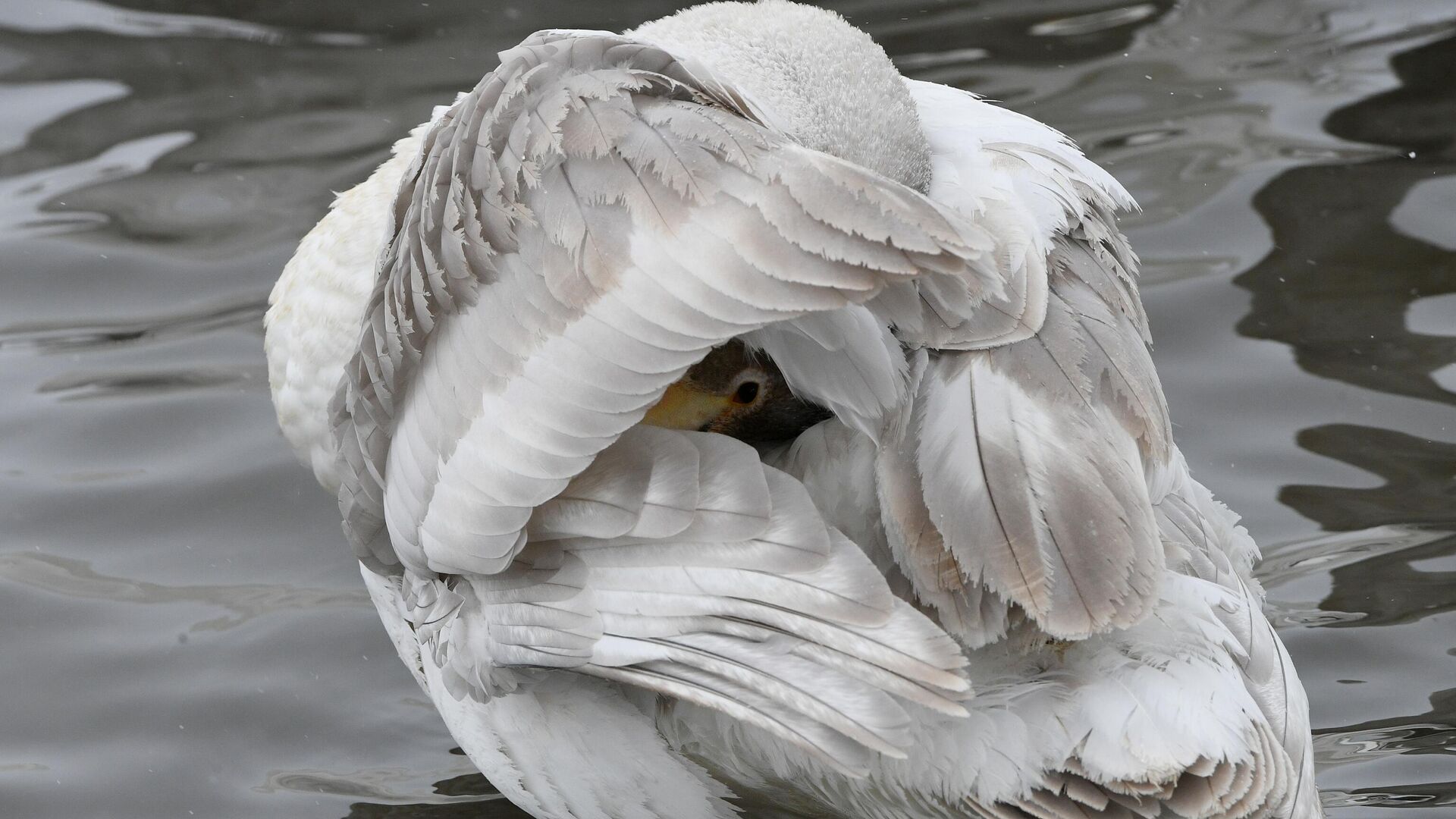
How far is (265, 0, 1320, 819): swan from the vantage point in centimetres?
223

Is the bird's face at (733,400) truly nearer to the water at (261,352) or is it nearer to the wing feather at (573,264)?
the wing feather at (573,264)

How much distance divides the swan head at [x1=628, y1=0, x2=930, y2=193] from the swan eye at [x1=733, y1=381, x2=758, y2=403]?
382 millimetres

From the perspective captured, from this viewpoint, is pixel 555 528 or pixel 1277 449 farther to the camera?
pixel 1277 449

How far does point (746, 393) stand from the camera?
2.73m

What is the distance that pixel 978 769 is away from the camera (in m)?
2.44

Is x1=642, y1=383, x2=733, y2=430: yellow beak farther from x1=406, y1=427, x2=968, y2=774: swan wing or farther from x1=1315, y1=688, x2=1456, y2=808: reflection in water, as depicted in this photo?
x1=1315, y1=688, x2=1456, y2=808: reflection in water

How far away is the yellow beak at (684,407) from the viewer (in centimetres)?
271

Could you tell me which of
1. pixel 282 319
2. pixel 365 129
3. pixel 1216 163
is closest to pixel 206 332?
pixel 365 129

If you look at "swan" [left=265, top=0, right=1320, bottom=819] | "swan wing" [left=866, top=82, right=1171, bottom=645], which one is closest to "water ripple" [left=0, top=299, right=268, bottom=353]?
"swan" [left=265, top=0, right=1320, bottom=819]

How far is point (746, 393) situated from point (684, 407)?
101 millimetres

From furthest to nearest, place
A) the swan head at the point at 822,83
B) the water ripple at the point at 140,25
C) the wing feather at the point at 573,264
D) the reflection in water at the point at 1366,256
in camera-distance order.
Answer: the water ripple at the point at 140,25 < the reflection in water at the point at 1366,256 < the swan head at the point at 822,83 < the wing feather at the point at 573,264

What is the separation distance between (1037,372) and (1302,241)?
3150mm

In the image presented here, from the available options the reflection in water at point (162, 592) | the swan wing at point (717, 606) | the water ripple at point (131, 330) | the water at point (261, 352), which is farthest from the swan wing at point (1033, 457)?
the water ripple at point (131, 330)

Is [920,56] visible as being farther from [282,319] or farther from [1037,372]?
[1037,372]
